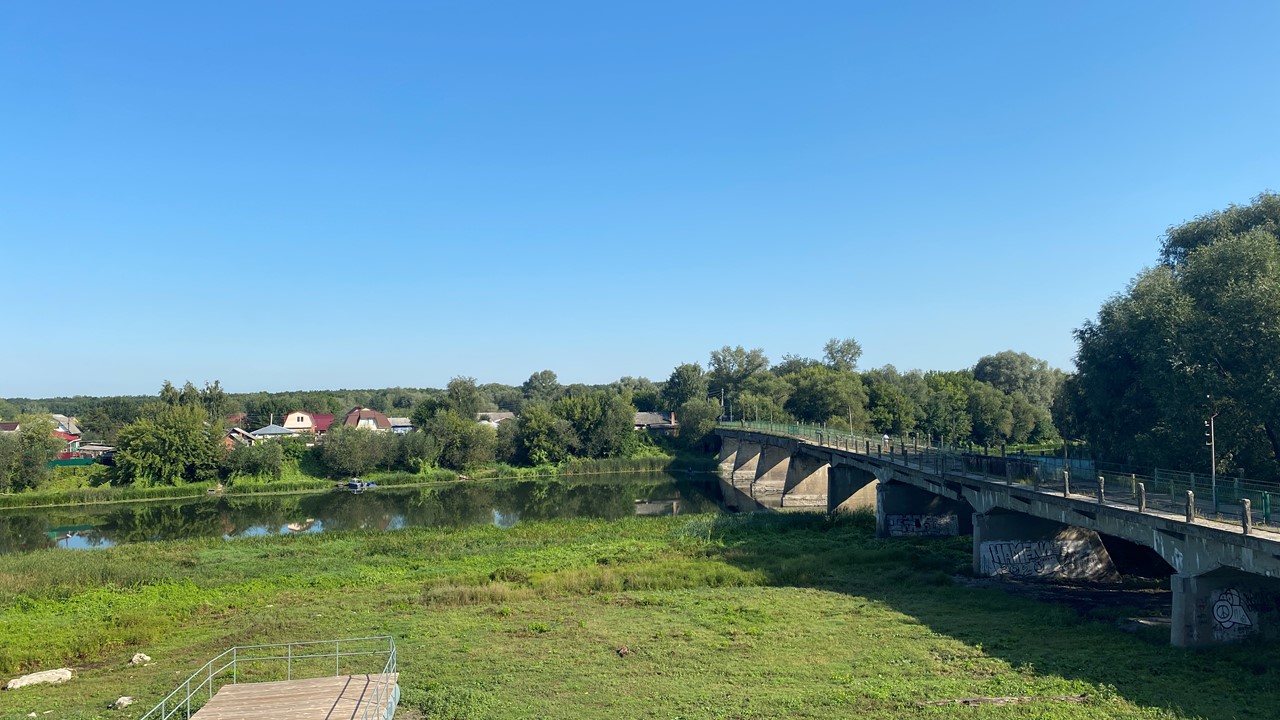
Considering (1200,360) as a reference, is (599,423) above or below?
below

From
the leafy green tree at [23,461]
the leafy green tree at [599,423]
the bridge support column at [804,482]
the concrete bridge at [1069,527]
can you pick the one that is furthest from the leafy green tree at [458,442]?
the concrete bridge at [1069,527]

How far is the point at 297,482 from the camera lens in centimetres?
8962

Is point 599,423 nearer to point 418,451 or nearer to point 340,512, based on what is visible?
point 418,451

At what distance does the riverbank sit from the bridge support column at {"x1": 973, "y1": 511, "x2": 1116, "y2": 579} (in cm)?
7408

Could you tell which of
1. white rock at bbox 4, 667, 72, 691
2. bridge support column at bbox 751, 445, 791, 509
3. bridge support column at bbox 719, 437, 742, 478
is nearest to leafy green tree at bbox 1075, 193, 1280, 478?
white rock at bbox 4, 667, 72, 691

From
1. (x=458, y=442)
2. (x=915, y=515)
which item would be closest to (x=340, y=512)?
(x=458, y=442)

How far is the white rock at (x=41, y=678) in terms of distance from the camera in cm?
2103

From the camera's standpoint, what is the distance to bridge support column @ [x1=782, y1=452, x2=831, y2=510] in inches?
3078

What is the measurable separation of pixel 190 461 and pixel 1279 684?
9717 cm

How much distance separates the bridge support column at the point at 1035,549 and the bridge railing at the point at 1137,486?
2.32 meters

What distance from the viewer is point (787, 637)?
79.0 ft

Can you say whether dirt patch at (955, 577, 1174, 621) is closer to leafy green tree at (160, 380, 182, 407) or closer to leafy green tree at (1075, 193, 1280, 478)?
leafy green tree at (1075, 193, 1280, 478)

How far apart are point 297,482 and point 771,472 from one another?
186 ft

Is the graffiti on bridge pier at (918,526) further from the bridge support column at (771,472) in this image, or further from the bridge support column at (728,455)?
the bridge support column at (728,455)
